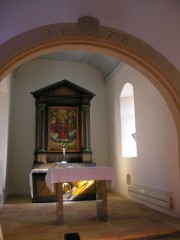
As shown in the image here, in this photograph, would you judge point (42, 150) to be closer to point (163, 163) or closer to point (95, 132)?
point (95, 132)

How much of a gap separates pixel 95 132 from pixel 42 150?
194cm

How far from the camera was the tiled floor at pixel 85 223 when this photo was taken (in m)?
3.36

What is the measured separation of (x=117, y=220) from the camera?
13.6 ft

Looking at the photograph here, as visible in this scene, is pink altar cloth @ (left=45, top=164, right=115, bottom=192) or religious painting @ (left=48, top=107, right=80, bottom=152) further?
religious painting @ (left=48, top=107, right=80, bottom=152)

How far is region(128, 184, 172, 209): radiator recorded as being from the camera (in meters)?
4.53

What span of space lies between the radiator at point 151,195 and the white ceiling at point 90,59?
11.2 feet

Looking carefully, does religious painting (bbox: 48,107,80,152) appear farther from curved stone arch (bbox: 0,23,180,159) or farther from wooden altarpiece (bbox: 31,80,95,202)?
curved stone arch (bbox: 0,23,180,159)

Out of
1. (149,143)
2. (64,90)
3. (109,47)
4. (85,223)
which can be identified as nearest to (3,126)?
(64,90)

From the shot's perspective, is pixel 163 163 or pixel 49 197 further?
pixel 49 197

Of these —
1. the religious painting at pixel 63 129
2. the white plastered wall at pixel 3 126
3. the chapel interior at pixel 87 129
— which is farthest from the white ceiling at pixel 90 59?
the white plastered wall at pixel 3 126

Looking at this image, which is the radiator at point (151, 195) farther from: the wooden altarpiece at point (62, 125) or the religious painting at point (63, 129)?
the religious painting at point (63, 129)

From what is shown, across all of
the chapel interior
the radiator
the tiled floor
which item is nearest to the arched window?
the chapel interior

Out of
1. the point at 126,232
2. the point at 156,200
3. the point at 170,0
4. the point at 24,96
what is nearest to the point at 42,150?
the point at 24,96

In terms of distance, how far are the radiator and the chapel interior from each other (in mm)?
19
